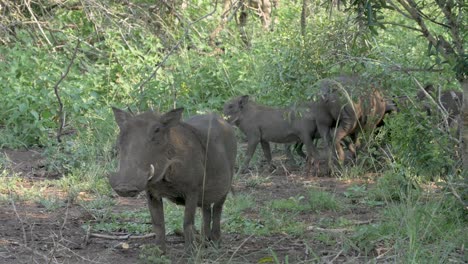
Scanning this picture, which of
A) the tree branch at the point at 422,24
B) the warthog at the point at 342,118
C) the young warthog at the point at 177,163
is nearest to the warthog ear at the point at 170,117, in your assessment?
the young warthog at the point at 177,163

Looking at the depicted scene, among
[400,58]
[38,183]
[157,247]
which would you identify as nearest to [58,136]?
[38,183]

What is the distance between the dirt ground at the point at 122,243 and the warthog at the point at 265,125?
6.98 ft

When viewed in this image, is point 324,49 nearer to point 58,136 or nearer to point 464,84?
point 464,84

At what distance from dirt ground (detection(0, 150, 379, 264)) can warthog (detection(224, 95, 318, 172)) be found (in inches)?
83.7

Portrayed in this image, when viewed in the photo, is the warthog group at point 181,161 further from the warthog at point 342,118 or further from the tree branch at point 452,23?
the warthog at point 342,118

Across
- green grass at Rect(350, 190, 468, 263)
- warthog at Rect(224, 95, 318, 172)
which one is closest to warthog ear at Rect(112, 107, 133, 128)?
green grass at Rect(350, 190, 468, 263)

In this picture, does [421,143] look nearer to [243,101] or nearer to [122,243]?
[122,243]

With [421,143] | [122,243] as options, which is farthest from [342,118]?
[122,243]

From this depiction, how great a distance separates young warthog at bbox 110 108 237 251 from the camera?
17.7 ft

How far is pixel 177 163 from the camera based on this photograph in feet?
18.9

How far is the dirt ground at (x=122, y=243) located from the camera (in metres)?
5.66

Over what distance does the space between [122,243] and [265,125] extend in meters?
4.31

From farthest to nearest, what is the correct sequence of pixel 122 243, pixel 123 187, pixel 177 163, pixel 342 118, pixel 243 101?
pixel 243 101 → pixel 342 118 → pixel 122 243 → pixel 177 163 → pixel 123 187

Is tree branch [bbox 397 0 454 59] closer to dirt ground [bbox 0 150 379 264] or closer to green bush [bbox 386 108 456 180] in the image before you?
green bush [bbox 386 108 456 180]
